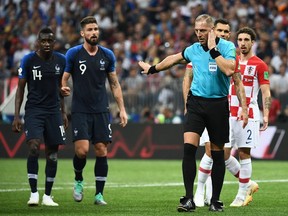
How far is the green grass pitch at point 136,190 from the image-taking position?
A: 1179 centimetres

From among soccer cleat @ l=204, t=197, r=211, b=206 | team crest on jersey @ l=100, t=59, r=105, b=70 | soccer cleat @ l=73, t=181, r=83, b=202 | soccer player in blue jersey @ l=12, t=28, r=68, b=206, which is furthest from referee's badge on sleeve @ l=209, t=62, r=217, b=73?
soccer cleat @ l=73, t=181, r=83, b=202

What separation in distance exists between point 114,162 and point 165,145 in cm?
175

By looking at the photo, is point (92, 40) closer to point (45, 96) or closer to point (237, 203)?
point (45, 96)

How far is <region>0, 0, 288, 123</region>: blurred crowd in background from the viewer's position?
83.0ft

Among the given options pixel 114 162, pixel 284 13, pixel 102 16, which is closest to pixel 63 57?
pixel 114 162

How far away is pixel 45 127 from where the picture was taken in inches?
510

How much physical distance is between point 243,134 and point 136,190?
320 cm

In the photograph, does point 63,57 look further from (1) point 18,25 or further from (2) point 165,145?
(1) point 18,25

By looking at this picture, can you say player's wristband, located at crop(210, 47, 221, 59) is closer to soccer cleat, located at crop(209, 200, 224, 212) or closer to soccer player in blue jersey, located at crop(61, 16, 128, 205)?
soccer cleat, located at crop(209, 200, 224, 212)

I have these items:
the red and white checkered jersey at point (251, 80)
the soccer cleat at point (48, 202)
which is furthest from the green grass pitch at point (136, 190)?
the red and white checkered jersey at point (251, 80)

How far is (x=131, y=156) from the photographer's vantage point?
2514 centimetres

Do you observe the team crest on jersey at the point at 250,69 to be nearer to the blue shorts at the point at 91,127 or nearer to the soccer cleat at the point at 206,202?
the soccer cleat at the point at 206,202

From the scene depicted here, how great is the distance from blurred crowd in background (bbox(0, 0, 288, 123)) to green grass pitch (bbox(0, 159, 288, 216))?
7.76 ft

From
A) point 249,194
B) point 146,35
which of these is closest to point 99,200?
point 249,194
